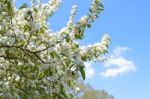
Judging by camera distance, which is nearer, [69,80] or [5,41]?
[69,80]

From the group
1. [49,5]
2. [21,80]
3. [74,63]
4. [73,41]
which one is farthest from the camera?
[49,5]

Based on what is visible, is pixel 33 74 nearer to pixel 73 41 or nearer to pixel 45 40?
pixel 45 40

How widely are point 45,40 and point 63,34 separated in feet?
1.58

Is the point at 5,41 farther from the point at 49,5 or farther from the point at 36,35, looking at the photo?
the point at 49,5

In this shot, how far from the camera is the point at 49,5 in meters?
12.1

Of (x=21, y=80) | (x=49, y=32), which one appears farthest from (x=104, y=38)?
(x=21, y=80)

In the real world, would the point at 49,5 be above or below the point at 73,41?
above

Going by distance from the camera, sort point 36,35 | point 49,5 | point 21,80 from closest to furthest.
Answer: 1. point 36,35
2. point 21,80
3. point 49,5

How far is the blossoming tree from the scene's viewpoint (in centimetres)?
805

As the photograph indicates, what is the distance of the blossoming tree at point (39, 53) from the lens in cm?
805

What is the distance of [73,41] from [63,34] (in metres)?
0.35

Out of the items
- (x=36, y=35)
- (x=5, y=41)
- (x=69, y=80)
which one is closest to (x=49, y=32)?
(x=36, y=35)

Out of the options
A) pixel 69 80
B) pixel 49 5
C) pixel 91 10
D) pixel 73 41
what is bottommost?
pixel 69 80

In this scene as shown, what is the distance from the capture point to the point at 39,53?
31.8 feet
